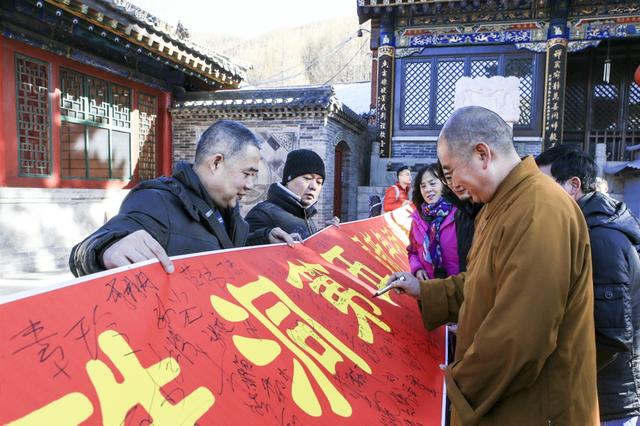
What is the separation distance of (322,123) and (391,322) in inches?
270

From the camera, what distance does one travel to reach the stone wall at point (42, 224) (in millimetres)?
5352

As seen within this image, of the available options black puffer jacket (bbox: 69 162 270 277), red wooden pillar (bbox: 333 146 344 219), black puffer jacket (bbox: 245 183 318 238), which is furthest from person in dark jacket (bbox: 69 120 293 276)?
red wooden pillar (bbox: 333 146 344 219)

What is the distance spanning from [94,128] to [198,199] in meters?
6.21

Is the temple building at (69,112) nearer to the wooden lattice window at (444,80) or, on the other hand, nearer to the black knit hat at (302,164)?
the black knit hat at (302,164)

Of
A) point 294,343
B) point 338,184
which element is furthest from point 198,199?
point 338,184

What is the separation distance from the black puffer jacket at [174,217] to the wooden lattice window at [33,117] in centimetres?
529

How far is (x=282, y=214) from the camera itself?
2.83 m

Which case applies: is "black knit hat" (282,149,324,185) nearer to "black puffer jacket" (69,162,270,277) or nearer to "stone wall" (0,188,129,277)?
"black puffer jacket" (69,162,270,277)

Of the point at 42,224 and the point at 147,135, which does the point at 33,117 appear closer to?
the point at 42,224

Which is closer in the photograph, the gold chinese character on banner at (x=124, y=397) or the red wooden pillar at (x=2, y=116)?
the gold chinese character on banner at (x=124, y=397)

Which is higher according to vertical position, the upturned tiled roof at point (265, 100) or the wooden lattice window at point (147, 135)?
the upturned tiled roof at point (265, 100)

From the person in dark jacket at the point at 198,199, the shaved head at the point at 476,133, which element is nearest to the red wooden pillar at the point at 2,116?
the person in dark jacket at the point at 198,199

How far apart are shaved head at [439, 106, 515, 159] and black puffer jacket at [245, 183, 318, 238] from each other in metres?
1.57

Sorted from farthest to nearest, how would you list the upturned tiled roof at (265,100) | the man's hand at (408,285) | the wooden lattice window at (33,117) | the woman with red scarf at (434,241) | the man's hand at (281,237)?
the upturned tiled roof at (265,100)
the wooden lattice window at (33,117)
the woman with red scarf at (434,241)
the man's hand at (281,237)
the man's hand at (408,285)
